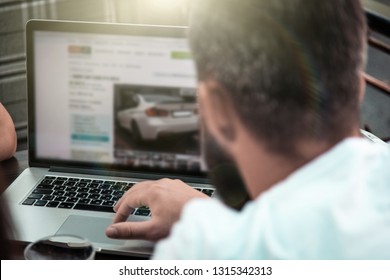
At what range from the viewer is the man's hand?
3.30ft

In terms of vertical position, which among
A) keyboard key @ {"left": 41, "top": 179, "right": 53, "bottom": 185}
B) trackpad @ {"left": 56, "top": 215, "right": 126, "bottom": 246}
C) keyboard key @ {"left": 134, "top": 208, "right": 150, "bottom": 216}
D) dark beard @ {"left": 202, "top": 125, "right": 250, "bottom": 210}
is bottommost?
trackpad @ {"left": 56, "top": 215, "right": 126, "bottom": 246}

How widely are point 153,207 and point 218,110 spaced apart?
0.36m

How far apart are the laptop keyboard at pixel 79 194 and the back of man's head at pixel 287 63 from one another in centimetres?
47

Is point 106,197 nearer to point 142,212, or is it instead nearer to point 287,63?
point 142,212

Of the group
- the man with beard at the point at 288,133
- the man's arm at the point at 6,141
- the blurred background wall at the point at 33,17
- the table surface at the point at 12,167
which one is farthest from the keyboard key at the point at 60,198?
the blurred background wall at the point at 33,17

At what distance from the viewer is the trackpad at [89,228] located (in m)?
1.05

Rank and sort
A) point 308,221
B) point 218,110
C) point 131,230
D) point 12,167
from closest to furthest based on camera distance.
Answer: point 308,221
point 218,110
point 131,230
point 12,167

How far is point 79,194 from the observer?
3.88ft

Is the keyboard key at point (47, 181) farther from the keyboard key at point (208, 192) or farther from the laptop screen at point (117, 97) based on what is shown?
the keyboard key at point (208, 192)

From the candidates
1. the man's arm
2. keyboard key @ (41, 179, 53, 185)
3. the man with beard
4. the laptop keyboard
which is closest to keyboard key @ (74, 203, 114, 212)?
the laptop keyboard

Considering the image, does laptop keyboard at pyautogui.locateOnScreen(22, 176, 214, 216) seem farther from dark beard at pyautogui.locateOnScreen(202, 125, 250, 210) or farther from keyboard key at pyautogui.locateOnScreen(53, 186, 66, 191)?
dark beard at pyautogui.locateOnScreen(202, 125, 250, 210)

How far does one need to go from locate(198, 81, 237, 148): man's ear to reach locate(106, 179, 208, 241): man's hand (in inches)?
12.3

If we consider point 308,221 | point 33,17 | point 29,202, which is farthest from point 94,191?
point 33,17

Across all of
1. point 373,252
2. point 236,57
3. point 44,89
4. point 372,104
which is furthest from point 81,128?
point 372,104
